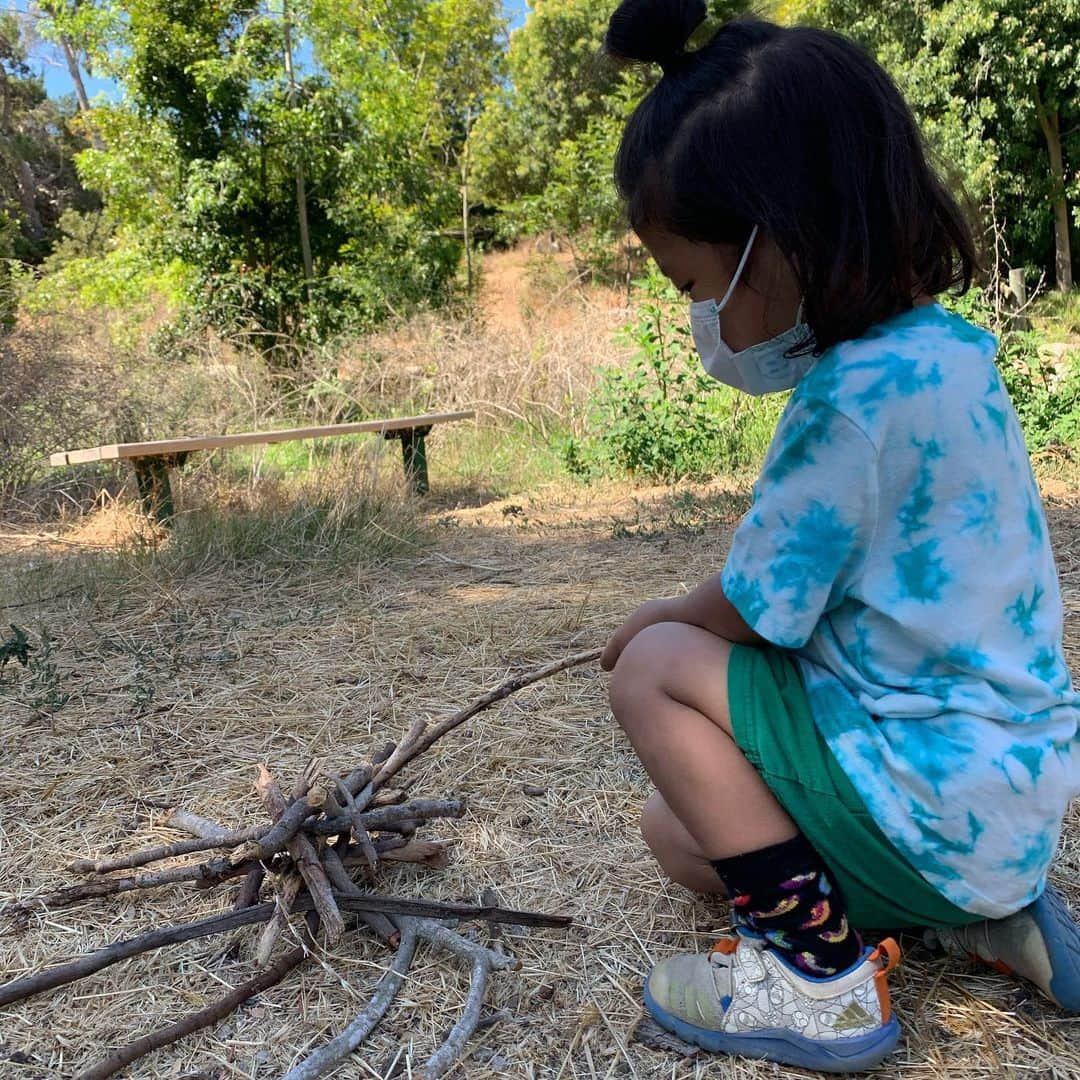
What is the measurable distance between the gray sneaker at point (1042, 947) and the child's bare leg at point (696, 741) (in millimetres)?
356

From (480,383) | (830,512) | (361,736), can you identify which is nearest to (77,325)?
(480,383)

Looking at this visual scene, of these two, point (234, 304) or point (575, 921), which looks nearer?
point (575, 921)

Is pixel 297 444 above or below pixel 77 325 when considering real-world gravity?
below

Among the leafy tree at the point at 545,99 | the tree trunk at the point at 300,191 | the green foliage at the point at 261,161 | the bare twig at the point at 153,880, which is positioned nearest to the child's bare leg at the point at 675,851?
the bare twig at the point at 153,880

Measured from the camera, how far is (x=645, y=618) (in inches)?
55.9

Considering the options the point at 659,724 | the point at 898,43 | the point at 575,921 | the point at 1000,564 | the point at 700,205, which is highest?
the point at 898,43

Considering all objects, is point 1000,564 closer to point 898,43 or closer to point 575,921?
point 575,921

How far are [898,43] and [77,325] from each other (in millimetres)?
13580

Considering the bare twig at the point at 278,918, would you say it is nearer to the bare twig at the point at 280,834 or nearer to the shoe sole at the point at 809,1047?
the bare twig at the point at 280,834

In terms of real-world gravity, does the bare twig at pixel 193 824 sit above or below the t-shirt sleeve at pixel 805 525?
below

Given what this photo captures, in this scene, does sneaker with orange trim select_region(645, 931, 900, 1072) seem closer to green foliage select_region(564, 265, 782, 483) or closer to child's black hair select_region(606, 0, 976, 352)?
child's black hair select_region(606, 0, 976, 352)

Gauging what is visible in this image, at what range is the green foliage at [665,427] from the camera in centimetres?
585

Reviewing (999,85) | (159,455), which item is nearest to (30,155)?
(999,85)

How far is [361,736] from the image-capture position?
2.27 meters
